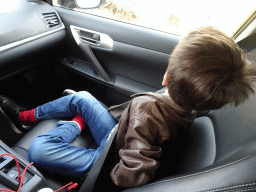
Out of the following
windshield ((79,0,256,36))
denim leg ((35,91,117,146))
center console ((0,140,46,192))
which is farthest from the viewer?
windshield ((79,0,256,36))

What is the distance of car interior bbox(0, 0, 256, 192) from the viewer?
0.54m

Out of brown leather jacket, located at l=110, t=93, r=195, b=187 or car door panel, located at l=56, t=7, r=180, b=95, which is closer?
brown leather jacket, located at l=110, t=93, r=195, b=187

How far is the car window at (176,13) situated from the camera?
116cm

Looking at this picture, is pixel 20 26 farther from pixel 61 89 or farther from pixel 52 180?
pixel 52 180

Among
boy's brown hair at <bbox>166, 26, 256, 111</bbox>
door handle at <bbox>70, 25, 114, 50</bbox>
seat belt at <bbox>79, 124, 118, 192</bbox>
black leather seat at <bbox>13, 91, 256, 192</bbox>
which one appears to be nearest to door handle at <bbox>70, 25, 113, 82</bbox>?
door handle at <bbox>70, 25, 114, 50</bbox>

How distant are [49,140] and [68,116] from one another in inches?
9.5

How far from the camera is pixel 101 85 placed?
148cm

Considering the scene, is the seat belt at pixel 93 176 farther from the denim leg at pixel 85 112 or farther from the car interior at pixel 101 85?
the denim leg at pixel 85 112

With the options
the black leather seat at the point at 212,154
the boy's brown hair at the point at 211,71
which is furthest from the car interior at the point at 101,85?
the boy's brown hair at the point at 211,71

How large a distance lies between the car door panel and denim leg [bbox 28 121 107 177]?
0.55 m

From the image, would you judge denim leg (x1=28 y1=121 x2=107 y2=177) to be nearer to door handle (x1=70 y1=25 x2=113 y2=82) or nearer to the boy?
the boy

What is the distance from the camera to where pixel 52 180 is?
82 centimetres

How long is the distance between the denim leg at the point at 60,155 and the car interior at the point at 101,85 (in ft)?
→ 0.12

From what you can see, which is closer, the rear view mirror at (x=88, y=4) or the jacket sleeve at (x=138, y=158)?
the jacket sleeve at (x=138, y=158)
